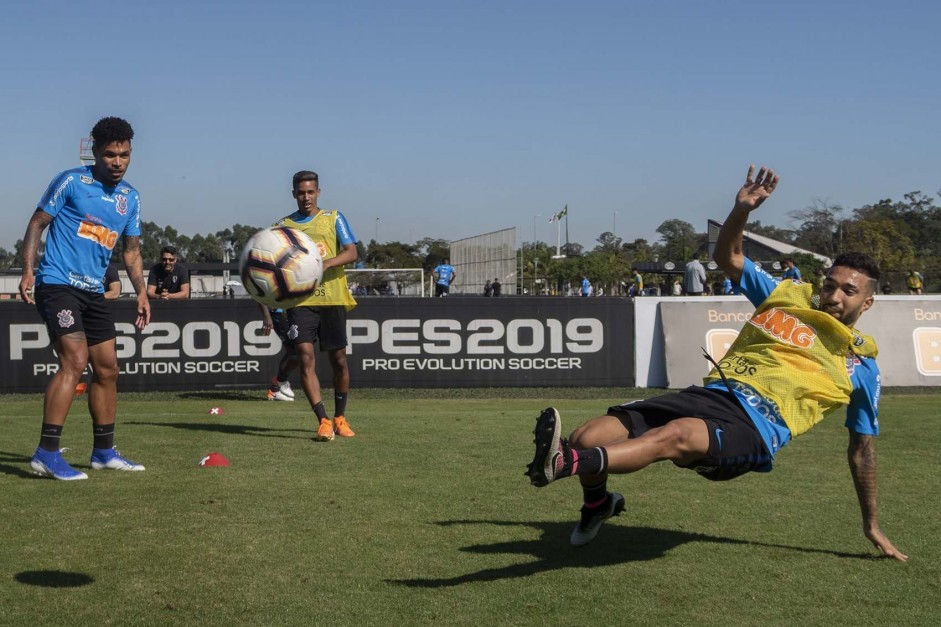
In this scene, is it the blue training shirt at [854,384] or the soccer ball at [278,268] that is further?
the soccer ball at [278,268]

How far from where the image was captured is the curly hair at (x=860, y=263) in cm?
514

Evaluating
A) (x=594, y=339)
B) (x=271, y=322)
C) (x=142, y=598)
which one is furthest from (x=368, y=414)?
(x=142, y=598)

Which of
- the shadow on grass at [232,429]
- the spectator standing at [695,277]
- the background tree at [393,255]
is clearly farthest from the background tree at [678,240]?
the shadow on grass at [232,429]

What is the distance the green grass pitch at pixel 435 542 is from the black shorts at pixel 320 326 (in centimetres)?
98

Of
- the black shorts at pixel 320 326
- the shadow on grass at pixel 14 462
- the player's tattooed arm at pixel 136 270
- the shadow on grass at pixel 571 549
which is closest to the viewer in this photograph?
the shadow on grass at pixel 571 549

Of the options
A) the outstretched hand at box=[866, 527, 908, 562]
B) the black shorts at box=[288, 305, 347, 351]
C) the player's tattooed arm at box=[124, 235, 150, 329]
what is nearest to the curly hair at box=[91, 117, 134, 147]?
the player's tattooed arm at box=[124, 235, 150, 329]

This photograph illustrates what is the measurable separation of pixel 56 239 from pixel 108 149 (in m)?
0.73

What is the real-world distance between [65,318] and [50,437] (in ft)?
2.75

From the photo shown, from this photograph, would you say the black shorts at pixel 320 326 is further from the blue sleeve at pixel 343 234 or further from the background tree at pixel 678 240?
the background tree at pixel 678 240

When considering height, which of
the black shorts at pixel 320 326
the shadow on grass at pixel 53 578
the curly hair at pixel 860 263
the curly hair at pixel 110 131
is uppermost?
the curly hair at pixel 110 131

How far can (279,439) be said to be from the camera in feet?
30.6

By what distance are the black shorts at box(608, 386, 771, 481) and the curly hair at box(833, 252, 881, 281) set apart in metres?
0.97

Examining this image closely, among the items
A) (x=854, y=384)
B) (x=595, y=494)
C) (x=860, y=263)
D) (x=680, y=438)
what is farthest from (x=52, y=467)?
(x=860, y=263)

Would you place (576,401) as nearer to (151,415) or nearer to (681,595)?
(151,415)
